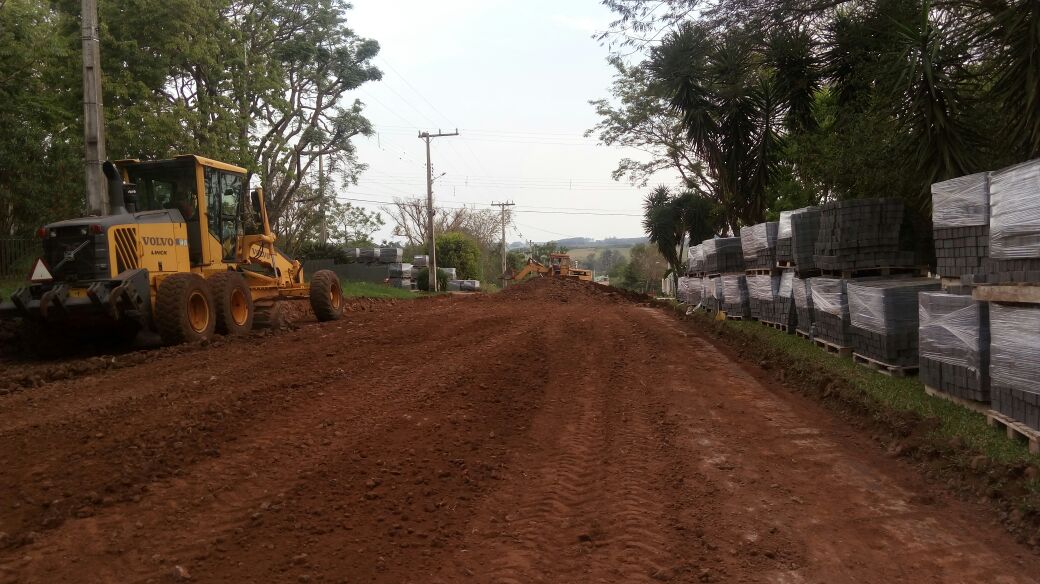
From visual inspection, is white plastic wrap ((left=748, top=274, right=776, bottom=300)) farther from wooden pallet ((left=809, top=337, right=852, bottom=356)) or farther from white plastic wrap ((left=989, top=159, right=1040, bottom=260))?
white plastic wrap ((left=989, top=159, right=1040, bottom=260))

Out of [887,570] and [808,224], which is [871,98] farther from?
[887,570]

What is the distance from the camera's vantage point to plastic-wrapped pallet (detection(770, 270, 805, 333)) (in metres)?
12.6

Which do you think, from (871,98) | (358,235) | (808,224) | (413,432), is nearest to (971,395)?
(413,432)

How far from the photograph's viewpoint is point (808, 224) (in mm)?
11641

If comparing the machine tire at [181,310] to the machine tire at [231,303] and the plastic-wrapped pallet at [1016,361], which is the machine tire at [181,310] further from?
the plastic-wrapped pallet at [1016,361]

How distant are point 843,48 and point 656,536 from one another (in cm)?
1199

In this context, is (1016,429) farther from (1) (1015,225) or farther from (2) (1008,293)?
(1) (1015,225)

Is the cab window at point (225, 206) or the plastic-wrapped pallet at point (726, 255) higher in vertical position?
the cab window at point (225, 206)

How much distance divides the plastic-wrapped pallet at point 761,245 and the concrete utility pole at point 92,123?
39.2 ft

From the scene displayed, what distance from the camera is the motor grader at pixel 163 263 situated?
952cm

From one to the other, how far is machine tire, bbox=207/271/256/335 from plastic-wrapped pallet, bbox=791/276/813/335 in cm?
918

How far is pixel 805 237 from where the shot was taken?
11633mm

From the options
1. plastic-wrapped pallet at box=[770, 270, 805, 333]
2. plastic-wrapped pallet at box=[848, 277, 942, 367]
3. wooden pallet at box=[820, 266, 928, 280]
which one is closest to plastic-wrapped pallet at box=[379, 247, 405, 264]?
plastic-wrapped pallet at box=[770, 270, 805, 333]

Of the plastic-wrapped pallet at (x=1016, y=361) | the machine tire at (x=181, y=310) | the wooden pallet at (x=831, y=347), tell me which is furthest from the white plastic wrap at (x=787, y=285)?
the machine tire at (x=181, y=310)
